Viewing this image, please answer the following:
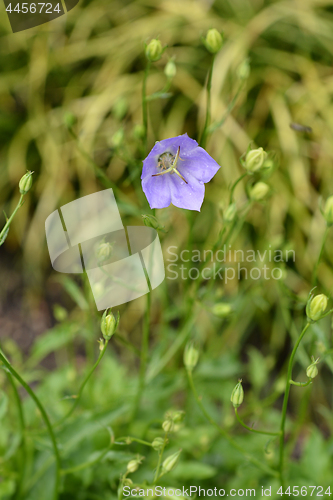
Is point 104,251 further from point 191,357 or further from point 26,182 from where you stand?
point 191,357

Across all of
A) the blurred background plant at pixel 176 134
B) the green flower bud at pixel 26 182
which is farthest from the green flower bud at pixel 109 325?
the blurred background plant at pixel 176 134

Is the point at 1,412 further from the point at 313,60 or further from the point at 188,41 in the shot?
the point at 313,60

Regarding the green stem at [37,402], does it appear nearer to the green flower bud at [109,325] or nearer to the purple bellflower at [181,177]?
the green flower bud at [109,325]

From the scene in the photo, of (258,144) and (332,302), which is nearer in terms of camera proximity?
(332,302)

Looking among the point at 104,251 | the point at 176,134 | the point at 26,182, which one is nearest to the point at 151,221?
the point at 104,251

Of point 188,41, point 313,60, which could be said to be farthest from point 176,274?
point 313,60

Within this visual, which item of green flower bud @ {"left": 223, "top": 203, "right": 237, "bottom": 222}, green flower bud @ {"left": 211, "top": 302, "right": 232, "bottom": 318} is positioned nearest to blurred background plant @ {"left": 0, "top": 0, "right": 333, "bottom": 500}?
green flower bud @ {"left": 211, "top": 302, "right": 232, "bottom": 318}
